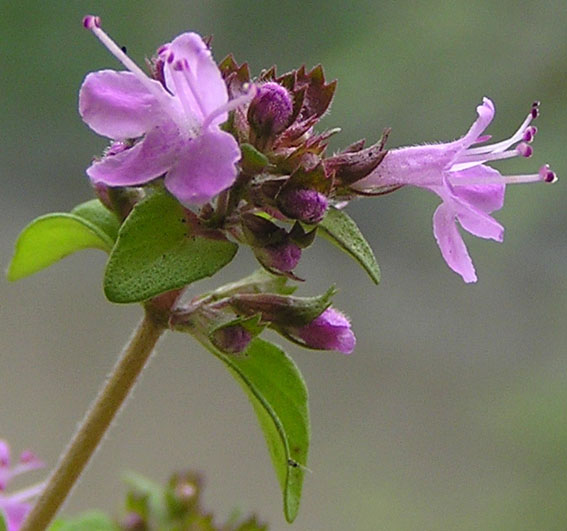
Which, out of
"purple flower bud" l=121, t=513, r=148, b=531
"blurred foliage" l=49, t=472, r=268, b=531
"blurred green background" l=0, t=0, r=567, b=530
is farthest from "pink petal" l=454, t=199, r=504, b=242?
"blurred green background" l=0, t=0, r=567, b=530

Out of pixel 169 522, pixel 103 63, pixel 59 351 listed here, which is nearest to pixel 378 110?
pixel 103 63

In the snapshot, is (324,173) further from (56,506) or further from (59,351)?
(59,351)

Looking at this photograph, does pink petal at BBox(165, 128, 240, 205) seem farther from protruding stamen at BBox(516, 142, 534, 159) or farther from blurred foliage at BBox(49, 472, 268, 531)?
blurred foliage at BBox(49, 472, 268, 531)

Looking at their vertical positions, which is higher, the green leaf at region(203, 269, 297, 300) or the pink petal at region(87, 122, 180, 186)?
the pink petal at region(87, 122, 180, 186)

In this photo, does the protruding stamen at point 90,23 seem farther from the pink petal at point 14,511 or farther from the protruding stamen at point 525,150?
the pink petal at point 14,511

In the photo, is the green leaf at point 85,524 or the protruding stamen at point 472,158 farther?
the green leaf at point 85,524

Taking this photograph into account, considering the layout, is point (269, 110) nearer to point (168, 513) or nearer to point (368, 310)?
point (168, 513)

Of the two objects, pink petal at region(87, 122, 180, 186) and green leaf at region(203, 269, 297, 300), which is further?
green leaf at region(203, 269, 297, 300)

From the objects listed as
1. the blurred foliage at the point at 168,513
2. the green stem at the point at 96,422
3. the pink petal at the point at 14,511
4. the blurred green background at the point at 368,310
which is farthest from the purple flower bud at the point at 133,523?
the blurred green background at the point at 368,310
